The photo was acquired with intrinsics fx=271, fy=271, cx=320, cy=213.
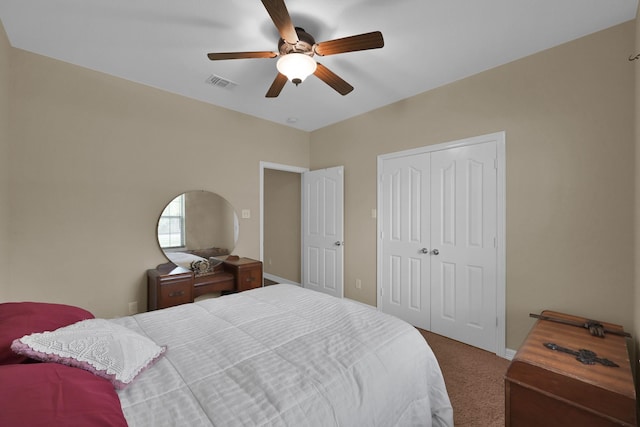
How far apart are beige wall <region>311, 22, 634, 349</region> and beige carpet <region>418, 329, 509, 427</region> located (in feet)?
1.12

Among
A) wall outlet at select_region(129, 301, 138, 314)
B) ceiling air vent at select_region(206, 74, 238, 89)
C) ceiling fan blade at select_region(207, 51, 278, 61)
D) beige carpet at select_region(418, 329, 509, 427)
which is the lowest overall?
beige carpet at select_region(418, 329, 509, 427)

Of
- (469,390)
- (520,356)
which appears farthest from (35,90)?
(469,390)

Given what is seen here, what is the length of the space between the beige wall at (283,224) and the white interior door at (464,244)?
2.43m

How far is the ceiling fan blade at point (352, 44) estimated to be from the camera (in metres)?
1.67

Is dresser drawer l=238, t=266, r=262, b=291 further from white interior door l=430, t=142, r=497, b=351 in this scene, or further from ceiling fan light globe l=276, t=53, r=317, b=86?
ceiling fan light globe l=276, t=53, r=317, b=86

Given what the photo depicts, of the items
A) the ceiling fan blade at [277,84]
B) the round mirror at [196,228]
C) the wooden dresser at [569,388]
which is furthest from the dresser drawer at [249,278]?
the wooden dresser at [569,388]

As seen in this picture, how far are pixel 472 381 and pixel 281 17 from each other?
2.91 m

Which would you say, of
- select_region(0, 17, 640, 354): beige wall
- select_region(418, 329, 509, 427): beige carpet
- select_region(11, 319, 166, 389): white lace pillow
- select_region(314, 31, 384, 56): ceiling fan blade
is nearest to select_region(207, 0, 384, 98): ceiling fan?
select_region(314, 31, 384, 56): ceiling fan blade

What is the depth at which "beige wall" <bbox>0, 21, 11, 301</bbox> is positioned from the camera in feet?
6.86

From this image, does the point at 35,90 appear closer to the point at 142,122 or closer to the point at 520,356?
the point at 142,122

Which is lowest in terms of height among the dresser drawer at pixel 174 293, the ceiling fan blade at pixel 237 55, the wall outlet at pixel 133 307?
the wall outlet at pixel 133 307

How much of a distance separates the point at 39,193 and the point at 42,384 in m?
2.47

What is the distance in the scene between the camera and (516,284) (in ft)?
8.02

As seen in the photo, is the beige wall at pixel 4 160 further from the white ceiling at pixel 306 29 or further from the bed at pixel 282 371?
the bed at pixel 282 371
